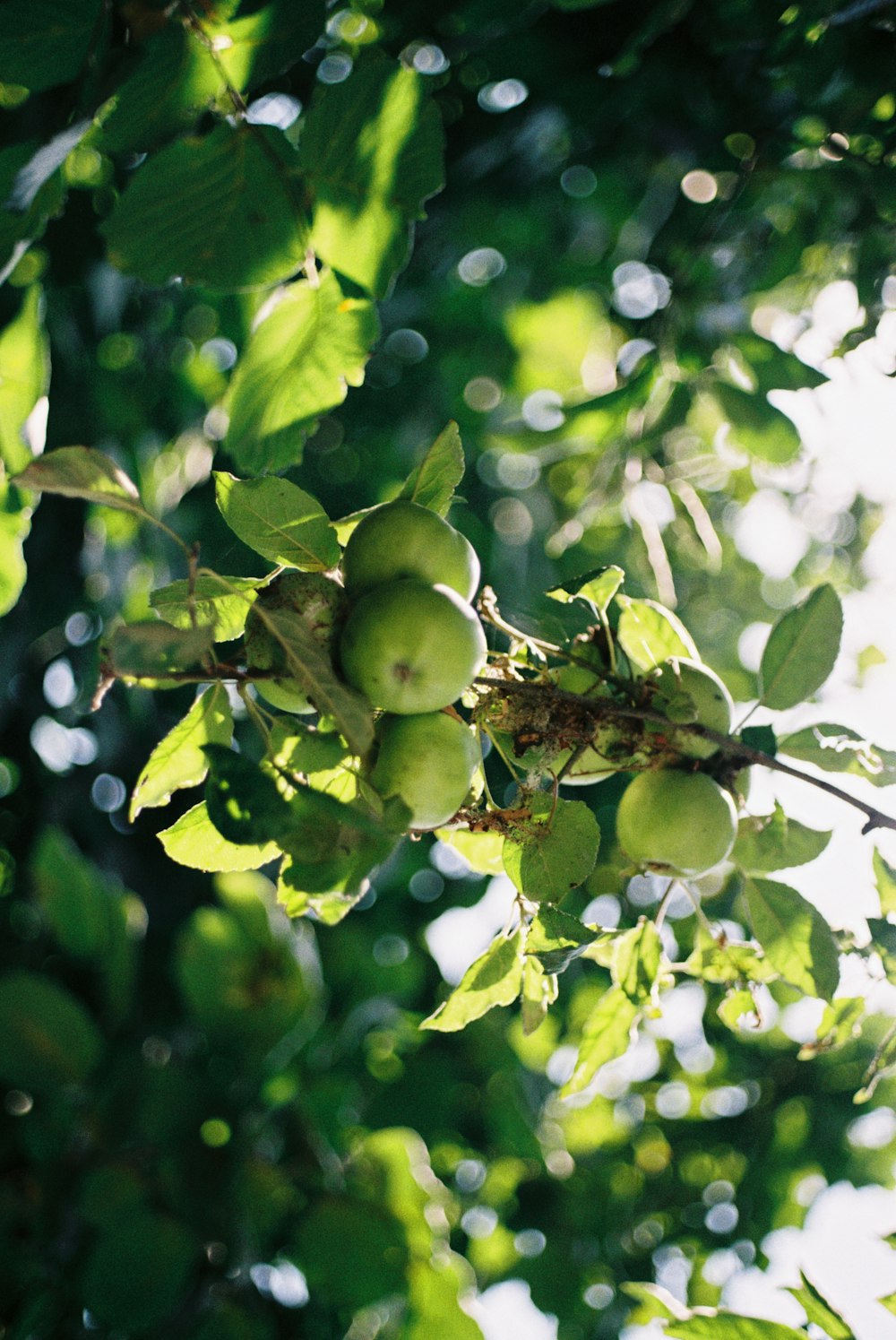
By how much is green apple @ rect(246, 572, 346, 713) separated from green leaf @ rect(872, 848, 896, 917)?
26.3 inches

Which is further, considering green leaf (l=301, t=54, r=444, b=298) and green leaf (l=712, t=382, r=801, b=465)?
green leaf (l=712, t=382, r=801, b=465)

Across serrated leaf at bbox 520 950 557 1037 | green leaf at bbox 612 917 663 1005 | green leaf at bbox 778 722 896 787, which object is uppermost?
serrated leaf at bbox 520 950 557 1037

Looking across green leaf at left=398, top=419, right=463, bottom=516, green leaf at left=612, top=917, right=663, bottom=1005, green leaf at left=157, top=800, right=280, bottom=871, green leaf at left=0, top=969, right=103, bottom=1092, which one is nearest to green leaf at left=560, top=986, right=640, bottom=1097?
green leaf at left=612, top=917, right=663, bottom=1005

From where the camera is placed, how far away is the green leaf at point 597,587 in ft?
3.08

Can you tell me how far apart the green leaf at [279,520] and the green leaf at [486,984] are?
391 mm

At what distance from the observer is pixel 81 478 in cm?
71

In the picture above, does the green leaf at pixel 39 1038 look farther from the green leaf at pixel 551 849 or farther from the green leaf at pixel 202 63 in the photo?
the green leaf at pixel 202 63

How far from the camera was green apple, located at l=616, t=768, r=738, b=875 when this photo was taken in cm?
89

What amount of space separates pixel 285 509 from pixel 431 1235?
1783 millimetres

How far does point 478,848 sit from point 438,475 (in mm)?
377

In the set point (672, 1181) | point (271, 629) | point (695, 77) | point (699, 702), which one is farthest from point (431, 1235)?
point (695, 77)

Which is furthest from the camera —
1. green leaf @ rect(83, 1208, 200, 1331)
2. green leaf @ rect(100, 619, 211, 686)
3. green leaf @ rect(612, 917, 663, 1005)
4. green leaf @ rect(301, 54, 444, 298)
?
green leaf @ rect(83, 1208, 200, 1331)

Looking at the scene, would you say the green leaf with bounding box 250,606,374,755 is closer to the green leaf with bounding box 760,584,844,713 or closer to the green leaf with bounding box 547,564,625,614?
the green leaf with bounding box 547,564,625,614

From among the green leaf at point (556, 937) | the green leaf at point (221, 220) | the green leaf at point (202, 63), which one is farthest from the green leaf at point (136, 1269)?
the green leaf at point (202, 63)
